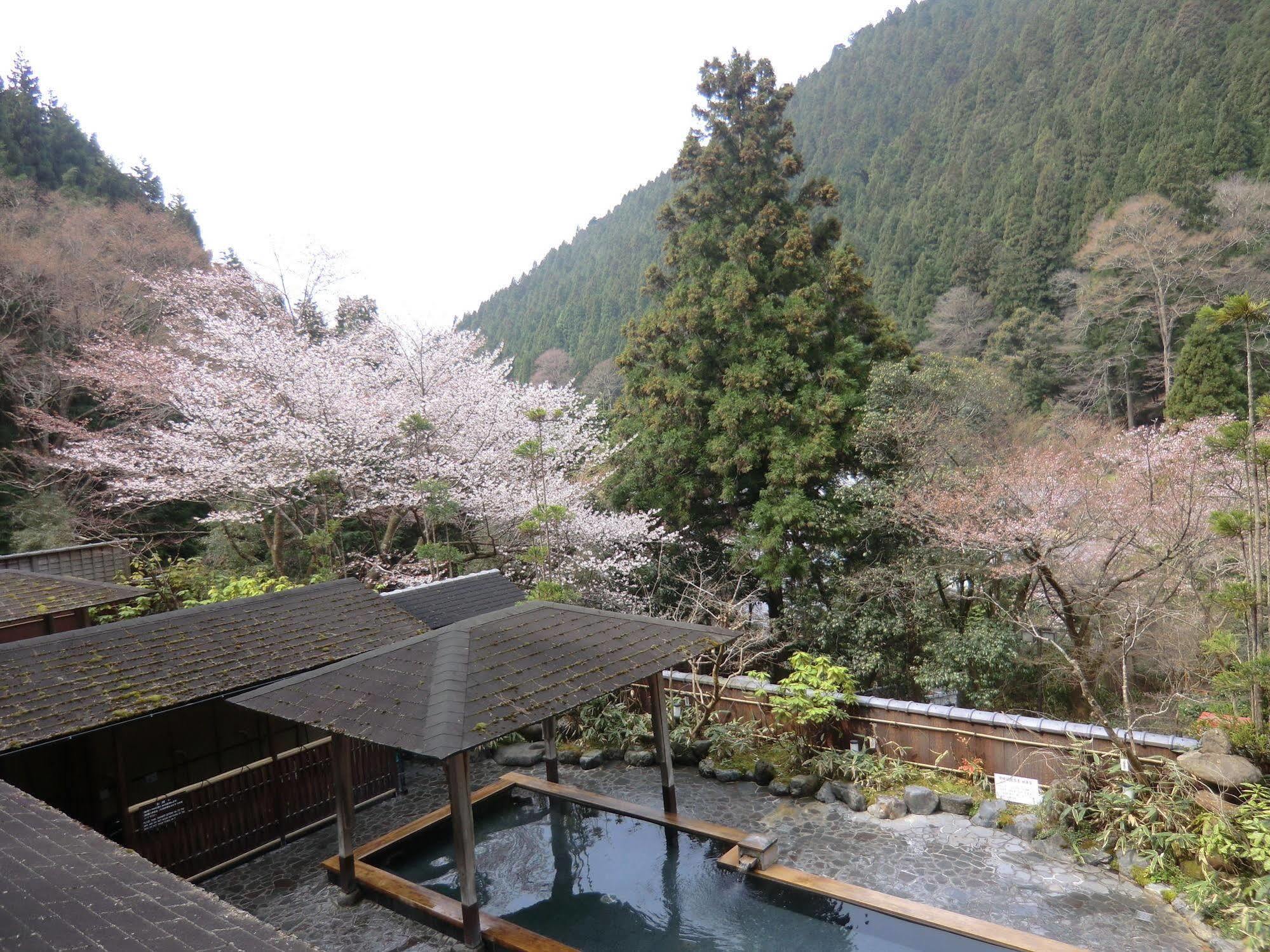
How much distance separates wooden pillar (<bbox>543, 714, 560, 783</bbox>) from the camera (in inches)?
334

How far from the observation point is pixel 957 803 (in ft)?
24.5

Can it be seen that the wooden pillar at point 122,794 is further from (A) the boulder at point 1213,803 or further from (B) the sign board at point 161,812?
(A) the boulder at point 1213,803

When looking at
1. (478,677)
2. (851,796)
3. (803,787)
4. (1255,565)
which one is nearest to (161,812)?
(478,677)

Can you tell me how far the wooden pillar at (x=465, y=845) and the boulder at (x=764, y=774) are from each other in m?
3.96

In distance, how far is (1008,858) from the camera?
6574 mm

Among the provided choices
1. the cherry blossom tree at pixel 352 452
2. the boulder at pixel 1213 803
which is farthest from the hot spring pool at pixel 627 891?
the cherry blossom tree at pixel 352 452

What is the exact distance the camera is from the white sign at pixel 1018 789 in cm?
726

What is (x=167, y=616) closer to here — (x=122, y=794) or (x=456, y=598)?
(x=122, y=794)

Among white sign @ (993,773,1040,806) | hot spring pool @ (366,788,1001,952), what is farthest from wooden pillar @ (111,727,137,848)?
white sign @ (993,773,1040,806)

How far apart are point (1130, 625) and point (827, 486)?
484 cm

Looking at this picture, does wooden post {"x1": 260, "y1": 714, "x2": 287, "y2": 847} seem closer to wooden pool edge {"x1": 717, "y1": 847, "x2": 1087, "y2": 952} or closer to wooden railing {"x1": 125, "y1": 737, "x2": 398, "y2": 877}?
wooden railing {"x1": 125, "y1": 737, "x2": 398, "y2": 877}

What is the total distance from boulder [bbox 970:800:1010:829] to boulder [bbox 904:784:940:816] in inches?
15.0

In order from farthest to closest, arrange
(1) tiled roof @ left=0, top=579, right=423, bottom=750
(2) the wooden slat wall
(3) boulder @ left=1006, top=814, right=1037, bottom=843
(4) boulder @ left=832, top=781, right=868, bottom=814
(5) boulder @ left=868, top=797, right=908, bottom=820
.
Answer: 1. (4) boulder @ left=832, top=781, right=868, bottom=814
2. (5) boulder @ left=868, top=797, right=908, bottom=820
3. (2) the wooden slat wall
4. (3) boulder @ left=1006, top=814, right=1037, bottom=843
5. (1) tiled roof @ left=0, top=579, right=423, bottom=750

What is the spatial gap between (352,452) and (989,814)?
12.0 metres
